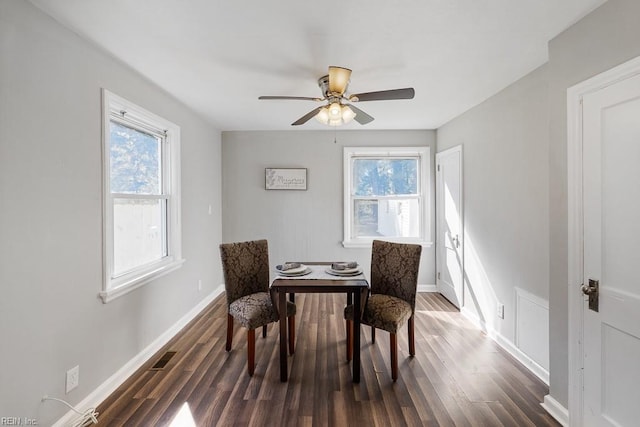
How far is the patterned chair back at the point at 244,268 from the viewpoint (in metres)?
2.63

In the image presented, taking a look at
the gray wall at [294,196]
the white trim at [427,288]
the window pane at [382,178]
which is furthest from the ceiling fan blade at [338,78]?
the white trim at [427,288]

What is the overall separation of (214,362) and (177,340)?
0.67 m

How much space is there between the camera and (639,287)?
1.40m

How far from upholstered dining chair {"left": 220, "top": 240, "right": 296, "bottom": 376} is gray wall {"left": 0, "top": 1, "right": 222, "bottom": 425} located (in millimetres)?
787

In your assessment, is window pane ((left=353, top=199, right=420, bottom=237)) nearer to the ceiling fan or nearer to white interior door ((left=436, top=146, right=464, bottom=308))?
white interior door ((left=436, top=146, right=464, bottom=308))

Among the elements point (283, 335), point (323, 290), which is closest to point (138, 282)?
point (283, 335)

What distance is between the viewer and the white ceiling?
1611 millimetres

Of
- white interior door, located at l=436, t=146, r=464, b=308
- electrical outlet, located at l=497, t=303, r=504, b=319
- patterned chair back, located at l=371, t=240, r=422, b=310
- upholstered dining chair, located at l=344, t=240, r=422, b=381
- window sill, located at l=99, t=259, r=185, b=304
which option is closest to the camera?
window sill, located at l=99, t=259, r=185, b=304

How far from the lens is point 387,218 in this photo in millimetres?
4445

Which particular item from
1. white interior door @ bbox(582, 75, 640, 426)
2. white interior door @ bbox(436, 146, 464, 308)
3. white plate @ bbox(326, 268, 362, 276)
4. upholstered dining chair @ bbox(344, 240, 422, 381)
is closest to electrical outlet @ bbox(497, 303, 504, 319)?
white interior door @ bbox(436, 146, 464, 308)

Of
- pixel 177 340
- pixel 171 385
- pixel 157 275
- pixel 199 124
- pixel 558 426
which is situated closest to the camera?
pixel 558 426

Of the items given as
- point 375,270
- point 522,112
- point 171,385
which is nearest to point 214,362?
point 171,385

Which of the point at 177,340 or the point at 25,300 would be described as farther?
the point at 177,340

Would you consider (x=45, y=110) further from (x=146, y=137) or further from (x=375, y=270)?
(x=375, y=270)
